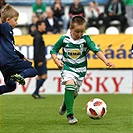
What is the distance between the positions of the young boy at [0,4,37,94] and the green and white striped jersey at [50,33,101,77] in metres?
0.58

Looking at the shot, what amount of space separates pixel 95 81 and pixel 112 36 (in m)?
1.59

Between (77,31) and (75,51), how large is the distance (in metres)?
0.40

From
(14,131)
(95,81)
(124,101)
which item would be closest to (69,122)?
(14,131)

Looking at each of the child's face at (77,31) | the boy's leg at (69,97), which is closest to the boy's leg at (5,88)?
the boy's leg at (69,97)

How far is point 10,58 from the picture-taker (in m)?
9.35

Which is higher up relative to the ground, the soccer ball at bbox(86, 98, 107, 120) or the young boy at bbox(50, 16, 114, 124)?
the young boy at bbox(50, 16, 114, 124)

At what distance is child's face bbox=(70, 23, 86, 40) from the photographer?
9211 millimetres

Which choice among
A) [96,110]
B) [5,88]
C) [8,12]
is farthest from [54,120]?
[8,12]

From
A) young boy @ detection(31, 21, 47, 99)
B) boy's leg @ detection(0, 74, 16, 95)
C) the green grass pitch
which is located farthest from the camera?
young boy @ detection(31, 21, 47, 99)

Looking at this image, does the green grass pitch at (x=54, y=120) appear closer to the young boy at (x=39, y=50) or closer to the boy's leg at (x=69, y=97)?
the boy's leg at (x=69, y=97)

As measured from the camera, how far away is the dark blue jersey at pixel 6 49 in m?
9.32

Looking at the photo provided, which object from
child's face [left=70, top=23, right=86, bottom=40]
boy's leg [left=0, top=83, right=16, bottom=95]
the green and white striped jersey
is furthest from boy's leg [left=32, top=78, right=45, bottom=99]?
child's face [left=70, top=23, right=86, bottom=40]

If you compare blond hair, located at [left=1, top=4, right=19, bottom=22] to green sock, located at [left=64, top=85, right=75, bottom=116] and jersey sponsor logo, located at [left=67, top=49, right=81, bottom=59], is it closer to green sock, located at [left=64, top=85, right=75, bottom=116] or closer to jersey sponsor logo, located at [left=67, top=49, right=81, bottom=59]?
jersey sponsor logo, located at [left=67, top=49, right=81, bottom=59]

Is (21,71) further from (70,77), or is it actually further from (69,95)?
(69,95)
